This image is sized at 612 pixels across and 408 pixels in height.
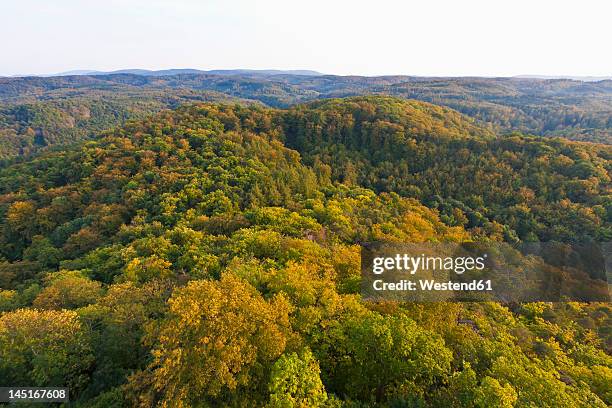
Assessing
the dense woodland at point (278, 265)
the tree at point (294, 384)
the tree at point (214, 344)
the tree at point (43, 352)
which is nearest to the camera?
the tree at point (294, 384)

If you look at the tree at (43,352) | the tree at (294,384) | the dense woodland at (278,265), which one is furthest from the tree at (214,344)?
the tree at (43,352)

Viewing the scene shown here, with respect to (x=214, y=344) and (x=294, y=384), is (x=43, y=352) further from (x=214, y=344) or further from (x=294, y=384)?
(x=294, y=384)

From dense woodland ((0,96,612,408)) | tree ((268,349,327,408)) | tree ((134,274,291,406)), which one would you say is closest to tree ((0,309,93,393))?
dense woodland ((0,96,612,408))

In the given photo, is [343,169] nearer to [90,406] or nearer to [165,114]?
[165,114]

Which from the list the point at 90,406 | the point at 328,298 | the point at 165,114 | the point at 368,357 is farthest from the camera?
the point at 165,114

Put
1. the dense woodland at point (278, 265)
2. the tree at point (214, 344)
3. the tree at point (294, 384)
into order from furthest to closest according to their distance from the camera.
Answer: the dense woodland at point (278, 265), the tree at point (214, 344), the tree at point (294, 384)

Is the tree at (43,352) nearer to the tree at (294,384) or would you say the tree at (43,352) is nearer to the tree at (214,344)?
the tree at (214,344)

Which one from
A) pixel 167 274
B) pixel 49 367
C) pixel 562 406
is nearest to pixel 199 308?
pixel 49 367

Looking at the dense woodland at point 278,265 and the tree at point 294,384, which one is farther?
the dense woodland at point 278,265

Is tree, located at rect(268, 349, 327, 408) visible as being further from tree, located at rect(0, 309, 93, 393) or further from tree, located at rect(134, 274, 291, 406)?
tree, located at rect(0, 309, 93, 393)
